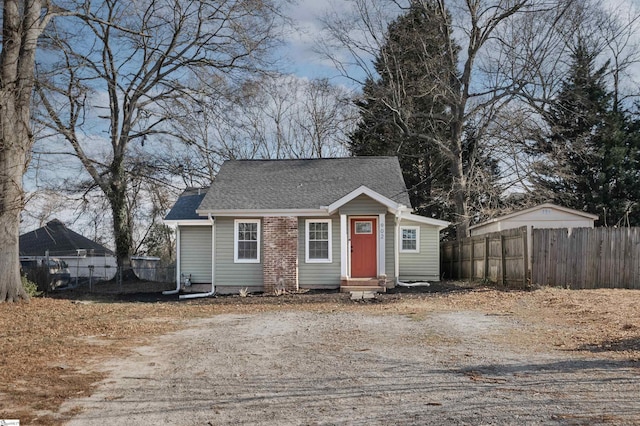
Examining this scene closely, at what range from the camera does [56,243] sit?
3847 centimetres

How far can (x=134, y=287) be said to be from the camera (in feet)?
79.8

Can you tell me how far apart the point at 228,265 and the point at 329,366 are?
41.0 feet

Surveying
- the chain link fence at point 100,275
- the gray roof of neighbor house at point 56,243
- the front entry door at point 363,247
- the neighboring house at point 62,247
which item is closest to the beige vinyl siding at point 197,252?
the chain link fence at point 100,275

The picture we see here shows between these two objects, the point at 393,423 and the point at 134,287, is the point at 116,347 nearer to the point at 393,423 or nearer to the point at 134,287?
the point at 393,423

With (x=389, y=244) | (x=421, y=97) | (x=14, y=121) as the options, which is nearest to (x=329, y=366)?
(x=14, y=121)

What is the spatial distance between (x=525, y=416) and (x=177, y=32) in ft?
74.7

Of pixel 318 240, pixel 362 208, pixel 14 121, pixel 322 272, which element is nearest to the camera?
pixel 14 121

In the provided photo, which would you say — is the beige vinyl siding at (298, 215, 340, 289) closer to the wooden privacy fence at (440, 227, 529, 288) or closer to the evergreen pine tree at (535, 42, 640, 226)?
the wooden privacy fence at (440, 227, 529, 288)

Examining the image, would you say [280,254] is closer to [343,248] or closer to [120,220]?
[343,248]

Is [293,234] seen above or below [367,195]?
below

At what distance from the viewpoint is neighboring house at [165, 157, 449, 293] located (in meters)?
18.1

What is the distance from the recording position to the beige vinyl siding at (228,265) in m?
18.7

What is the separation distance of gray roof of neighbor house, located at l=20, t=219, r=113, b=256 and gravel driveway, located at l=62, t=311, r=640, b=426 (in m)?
32.9

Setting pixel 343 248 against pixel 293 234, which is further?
pixel 293 234
